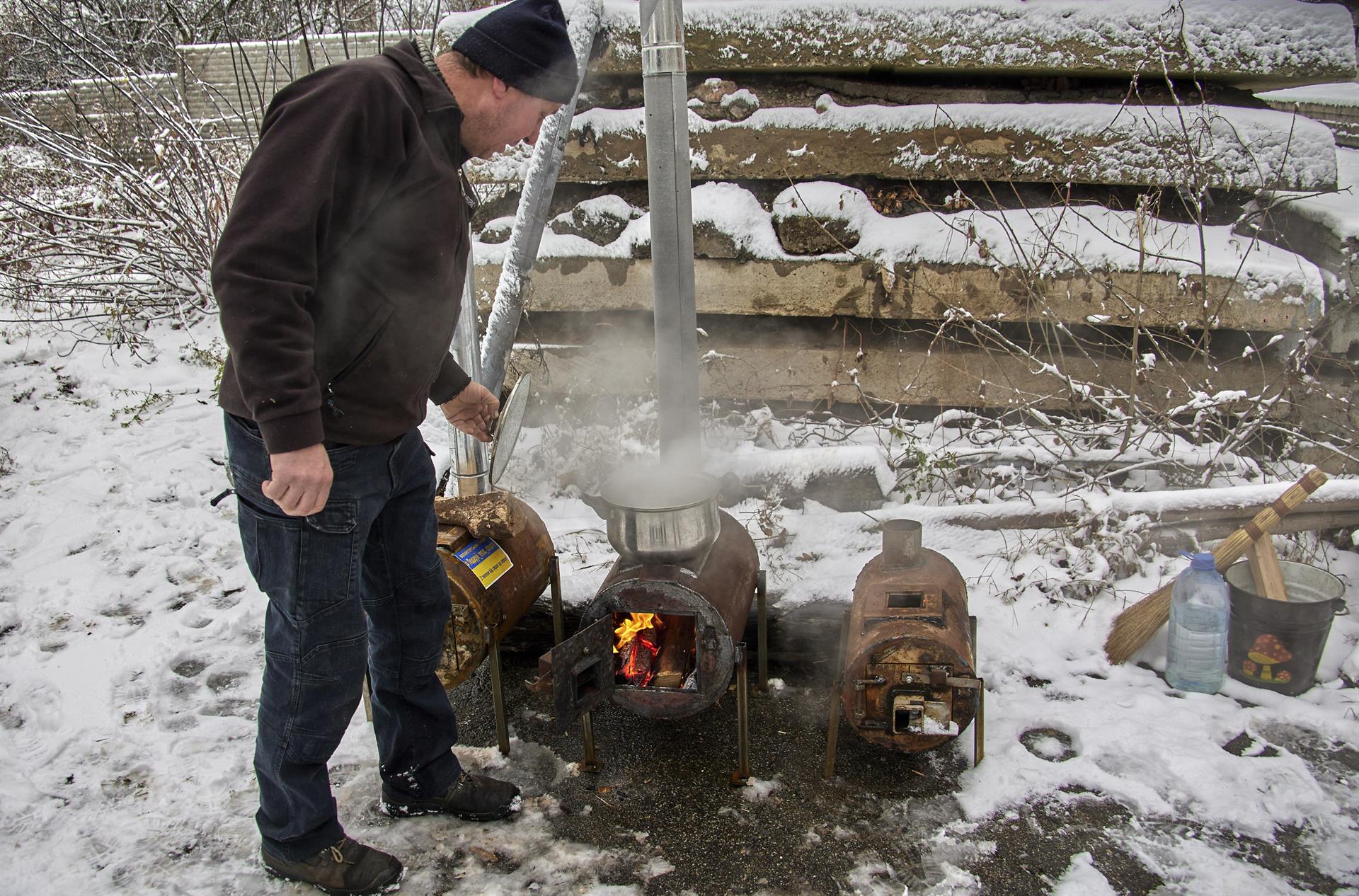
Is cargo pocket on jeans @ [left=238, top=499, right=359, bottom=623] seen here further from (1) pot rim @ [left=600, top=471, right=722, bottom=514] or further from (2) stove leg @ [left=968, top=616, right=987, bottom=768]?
(2) stove leg @ [left=968, top=616, right=987, bottom=768]

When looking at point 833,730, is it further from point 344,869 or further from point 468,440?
point 468,440

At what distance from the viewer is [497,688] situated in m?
3.52

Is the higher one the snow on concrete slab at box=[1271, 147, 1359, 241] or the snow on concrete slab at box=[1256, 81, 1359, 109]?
the snow on concrete slab at box=[1256, 81, 1359, 109]

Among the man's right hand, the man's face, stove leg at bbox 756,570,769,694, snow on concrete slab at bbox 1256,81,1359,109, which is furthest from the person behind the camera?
snow on concrete slab at bbox 1256,81,1359,109

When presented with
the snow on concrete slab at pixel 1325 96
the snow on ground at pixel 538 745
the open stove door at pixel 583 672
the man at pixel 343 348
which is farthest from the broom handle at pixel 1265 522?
the snow on concrete slab at pixel 1325 96

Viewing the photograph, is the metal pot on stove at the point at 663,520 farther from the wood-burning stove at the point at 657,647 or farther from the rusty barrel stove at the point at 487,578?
the rusty barrel stove at the point at 487,578

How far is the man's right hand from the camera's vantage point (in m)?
2.21

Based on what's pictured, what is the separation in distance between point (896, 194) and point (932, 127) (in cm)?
49

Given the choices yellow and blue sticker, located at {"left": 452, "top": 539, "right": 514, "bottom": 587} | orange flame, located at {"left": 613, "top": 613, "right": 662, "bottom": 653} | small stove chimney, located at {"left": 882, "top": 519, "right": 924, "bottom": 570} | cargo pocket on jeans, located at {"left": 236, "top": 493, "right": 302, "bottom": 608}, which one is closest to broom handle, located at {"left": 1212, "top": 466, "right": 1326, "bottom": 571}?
small stove chimney, located at {"left": 882, "top": 519, "right": 924, "bottom": 570}

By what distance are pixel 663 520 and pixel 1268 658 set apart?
271 centimetres

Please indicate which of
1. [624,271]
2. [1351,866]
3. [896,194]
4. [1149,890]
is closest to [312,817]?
[1149,890]

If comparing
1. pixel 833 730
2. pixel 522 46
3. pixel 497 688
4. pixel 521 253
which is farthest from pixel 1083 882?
pixel 521 253

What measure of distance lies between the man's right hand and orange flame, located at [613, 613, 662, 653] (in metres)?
1.45

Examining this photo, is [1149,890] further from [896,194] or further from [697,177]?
[697,177]
